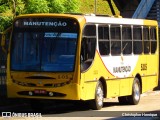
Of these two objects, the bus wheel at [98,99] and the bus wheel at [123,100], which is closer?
the bus wheel at [98,99]

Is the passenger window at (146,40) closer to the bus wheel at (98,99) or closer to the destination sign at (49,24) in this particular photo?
the bus wheel at (98,99)

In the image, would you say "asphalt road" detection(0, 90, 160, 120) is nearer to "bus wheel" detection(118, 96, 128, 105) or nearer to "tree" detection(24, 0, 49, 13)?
"bus wheel" detection(118, 96, 128, 105)

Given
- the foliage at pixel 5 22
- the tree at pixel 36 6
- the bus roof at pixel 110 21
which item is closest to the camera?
the bus roof at pixel 110 21

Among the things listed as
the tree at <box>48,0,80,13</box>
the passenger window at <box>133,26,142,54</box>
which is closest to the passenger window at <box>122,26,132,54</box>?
the passenger window at <box>133,26,142,54</box>

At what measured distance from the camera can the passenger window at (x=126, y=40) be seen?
19.8 metres

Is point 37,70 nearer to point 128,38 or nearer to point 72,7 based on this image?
point 128,38

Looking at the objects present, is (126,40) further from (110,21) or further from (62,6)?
(62,6)

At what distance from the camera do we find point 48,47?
55.7ft

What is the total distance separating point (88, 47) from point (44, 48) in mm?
1263

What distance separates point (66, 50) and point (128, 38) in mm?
3861

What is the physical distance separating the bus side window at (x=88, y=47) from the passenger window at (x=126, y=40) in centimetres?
226

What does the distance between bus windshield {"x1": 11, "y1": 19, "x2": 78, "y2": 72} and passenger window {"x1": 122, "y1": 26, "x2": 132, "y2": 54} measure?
3.26 m

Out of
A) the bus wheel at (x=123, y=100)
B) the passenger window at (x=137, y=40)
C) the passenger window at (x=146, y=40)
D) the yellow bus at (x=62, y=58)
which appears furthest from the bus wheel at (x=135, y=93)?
the yellow bus at (x=62, y=58)

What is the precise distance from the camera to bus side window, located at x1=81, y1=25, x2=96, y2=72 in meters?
16.9
